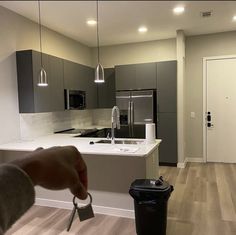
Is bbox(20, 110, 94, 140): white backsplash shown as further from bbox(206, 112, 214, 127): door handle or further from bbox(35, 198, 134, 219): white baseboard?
bbox(206, 112, 214, 127): door handle

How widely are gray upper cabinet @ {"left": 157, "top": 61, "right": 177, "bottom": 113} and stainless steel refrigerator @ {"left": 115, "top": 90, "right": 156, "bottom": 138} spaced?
16cm

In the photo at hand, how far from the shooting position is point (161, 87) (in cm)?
498

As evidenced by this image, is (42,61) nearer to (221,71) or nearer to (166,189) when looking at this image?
(166,189)

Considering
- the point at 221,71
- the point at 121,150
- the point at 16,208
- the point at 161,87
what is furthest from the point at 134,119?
the point at 16,208

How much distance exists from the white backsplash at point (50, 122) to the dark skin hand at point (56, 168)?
2995 mm

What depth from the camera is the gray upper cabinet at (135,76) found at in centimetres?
502

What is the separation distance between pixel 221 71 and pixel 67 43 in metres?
3.21

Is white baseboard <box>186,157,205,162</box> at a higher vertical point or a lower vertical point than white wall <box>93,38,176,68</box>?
lower

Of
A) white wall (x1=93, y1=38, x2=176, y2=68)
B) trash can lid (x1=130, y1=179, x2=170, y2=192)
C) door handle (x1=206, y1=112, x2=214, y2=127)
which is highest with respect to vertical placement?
white wall (x1=93, y1=38, x2=176, y2=68)

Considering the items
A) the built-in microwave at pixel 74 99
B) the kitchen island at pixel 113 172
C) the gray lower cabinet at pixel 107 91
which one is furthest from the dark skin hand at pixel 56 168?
the gray lower cabinet at pixel 107 91

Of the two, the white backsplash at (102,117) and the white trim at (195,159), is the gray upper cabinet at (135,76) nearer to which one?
the white backsplash at (102,117)

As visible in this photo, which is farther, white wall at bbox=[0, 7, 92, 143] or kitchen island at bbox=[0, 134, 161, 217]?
white wall at bbox=[0, 7, 92, 143]

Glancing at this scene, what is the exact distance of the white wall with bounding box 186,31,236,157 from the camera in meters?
5.08

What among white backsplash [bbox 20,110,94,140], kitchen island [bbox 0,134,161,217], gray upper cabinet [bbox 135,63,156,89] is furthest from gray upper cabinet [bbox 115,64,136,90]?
kitchen island [bbox 0,134,161,217]
